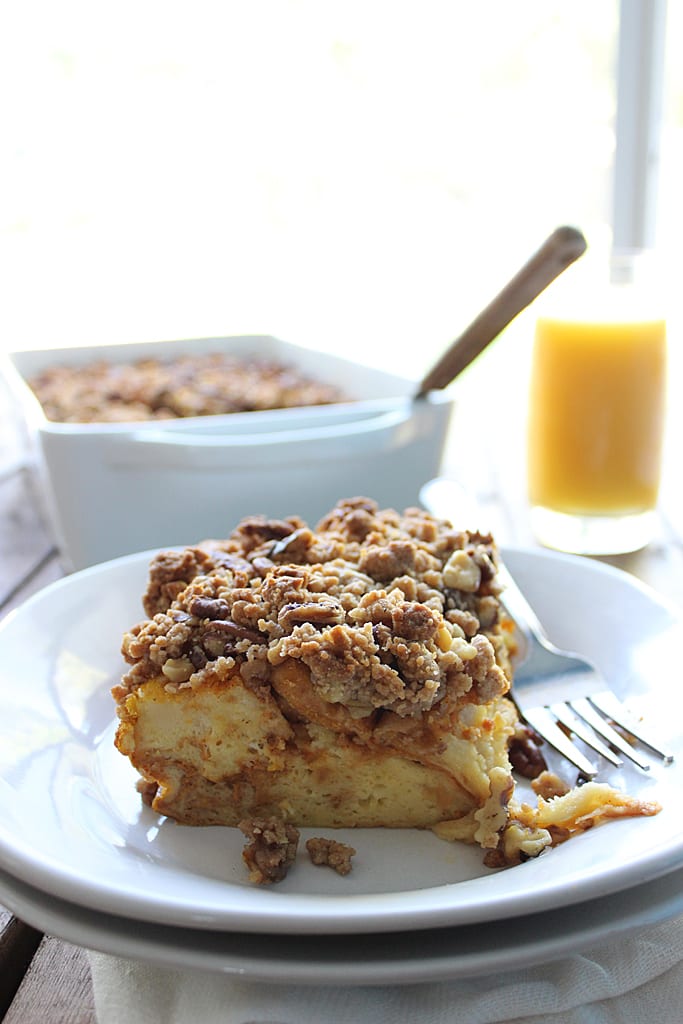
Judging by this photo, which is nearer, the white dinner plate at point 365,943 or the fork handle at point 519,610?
the white dinner plate at point 365,943

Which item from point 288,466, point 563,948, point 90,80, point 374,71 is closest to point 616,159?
point 288,466

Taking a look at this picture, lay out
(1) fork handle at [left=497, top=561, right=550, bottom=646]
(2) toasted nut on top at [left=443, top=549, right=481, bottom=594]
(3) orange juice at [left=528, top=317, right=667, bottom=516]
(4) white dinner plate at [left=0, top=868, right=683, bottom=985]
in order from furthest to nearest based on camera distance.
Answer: (3) orange juice at [left=528, top=317, right=667, bottom=516] < (1) fork handle at [left=497, top=561, right=550, bottom=646] < (2) toasted nut on top at [left=443, top=549, right=481, bottom=594] < (4) white dinner plate at [left=0, top=868, right=683, bottom=985]

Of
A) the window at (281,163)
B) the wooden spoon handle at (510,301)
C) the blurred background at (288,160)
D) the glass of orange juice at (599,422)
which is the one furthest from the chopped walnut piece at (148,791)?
the window at (281,163)

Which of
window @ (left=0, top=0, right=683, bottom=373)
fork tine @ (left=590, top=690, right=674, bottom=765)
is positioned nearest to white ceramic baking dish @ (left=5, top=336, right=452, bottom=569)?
fork tine @ (left=590, top=690, right=674, bottom=765)

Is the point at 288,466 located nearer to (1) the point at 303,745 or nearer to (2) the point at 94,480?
(2) the point at 94,480

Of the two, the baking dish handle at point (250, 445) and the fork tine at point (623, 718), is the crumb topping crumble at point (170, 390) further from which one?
the fork tine at point (623, 718)

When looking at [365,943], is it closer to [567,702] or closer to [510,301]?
[567,702]

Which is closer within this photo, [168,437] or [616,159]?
[168,437]

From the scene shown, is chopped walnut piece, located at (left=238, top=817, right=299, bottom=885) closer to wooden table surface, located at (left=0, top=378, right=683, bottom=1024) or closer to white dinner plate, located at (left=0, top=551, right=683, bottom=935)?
white dinner plate, located at (left=0, top=551, right=683, bottom=935)
